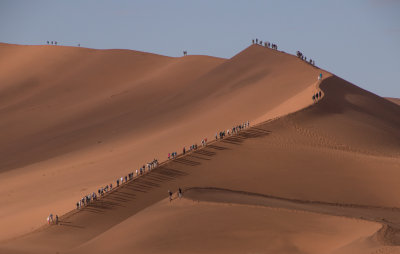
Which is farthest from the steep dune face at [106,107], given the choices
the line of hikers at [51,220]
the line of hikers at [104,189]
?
the line of hikers at [51,220]

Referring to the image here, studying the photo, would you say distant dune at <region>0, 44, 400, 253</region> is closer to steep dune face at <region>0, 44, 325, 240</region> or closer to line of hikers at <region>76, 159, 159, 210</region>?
steep dune face at <region>0, 44, 325, 240</region>

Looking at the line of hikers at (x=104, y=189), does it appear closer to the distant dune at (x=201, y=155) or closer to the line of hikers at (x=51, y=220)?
the distant dune at (x=201, y=155)

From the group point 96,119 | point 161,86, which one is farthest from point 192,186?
point 161,86

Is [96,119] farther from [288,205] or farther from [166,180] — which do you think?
[288,205]

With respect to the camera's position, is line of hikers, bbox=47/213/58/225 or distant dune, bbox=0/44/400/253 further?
line of hikers, bbox=47/213/58/225

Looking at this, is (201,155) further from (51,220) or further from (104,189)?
(51,220)

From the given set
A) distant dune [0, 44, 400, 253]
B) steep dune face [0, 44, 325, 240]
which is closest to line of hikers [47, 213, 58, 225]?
distant dune [0, 44, 400, 253]

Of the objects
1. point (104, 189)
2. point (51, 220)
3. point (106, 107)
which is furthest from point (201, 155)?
point (106, 107)
